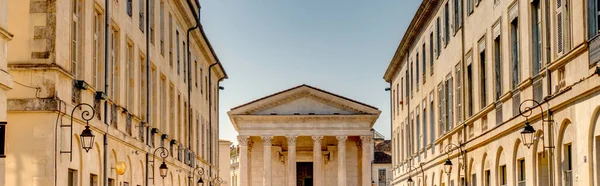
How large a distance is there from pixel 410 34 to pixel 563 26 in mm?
27114

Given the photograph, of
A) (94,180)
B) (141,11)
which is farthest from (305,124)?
(94,180)

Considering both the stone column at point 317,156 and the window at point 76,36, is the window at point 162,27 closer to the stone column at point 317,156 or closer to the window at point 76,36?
the window at point 76,36

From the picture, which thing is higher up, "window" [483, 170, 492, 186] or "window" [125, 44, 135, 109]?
"window" [125, 44, 135, 109]

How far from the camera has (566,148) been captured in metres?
18.9

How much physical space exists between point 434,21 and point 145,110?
42.4 ft

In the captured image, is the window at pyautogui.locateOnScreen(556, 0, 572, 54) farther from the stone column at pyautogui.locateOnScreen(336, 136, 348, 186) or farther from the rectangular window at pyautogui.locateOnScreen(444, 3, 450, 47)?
the stone column at pyautogui.locateOnScreen(336, 136, 348, 186)

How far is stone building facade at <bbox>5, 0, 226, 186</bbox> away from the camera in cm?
1870

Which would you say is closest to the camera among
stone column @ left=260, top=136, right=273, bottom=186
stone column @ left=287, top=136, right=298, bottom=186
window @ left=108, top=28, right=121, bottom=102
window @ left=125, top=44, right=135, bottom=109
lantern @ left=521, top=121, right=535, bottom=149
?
lantern @ left=521, top=121, right=535, bottom=149

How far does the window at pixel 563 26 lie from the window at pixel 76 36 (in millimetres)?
9340

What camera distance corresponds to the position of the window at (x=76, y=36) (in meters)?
20.7

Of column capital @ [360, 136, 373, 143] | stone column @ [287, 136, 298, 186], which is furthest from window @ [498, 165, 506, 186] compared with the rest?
column capital @ [360, 136, 373, 143]

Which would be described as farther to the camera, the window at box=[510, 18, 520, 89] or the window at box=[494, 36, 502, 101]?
the window at box=[494, 36, 502, 101]

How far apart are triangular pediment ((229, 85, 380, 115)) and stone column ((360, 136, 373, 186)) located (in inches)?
90.8

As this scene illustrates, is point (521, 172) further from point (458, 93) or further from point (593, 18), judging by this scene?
point (458, 93)
